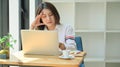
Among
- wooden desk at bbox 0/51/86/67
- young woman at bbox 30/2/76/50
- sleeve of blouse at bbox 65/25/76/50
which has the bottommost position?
wooden desk at bbox 0/51/86/67

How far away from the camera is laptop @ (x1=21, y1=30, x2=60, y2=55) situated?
2.10 m

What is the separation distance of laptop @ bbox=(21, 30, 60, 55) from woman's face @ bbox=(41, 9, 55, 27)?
0.61 metres

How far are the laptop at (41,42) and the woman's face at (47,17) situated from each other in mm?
614

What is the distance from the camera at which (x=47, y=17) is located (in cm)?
272

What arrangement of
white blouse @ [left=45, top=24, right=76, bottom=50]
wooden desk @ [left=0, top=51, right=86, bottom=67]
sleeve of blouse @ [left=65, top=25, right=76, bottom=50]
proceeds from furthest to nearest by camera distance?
white blouse @ [left=45, top=24, right=76, bottom=50] → sleeve of blouse @ [left=65, top=25, right=76, bottom=50] → wooden desk @ [left=0, top=51, right=86, bottom=67]

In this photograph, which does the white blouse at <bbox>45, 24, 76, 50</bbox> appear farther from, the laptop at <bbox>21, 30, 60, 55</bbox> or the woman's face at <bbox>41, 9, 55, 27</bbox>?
the laptop at <bbox>21, 30, 60, 55</bbox>

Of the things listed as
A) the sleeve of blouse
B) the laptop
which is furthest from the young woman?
the laptop

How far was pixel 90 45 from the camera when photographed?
166 inches

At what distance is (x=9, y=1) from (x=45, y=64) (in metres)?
1.69

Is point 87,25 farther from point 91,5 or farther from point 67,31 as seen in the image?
point 67,31

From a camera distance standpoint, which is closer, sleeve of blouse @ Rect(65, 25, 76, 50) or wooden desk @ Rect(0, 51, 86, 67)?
wooden desk @ Rect(0, 51, 86, 67)

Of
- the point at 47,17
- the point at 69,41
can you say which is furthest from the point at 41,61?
the point at 47,17

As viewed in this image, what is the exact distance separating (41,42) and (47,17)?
650 millimetres

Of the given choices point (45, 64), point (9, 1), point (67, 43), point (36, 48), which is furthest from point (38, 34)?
point (9, 1)
